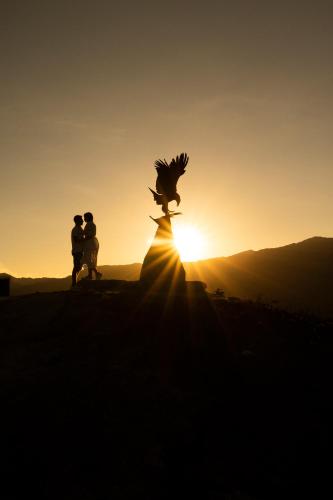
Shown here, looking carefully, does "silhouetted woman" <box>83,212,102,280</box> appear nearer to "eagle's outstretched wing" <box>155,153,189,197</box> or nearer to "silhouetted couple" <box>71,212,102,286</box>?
"silhouetted couple" <box>71,212,102,286</box>

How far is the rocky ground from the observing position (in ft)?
20.9

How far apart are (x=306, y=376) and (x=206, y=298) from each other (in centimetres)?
357

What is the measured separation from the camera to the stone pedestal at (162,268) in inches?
507

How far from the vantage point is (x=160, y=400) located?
8.12m

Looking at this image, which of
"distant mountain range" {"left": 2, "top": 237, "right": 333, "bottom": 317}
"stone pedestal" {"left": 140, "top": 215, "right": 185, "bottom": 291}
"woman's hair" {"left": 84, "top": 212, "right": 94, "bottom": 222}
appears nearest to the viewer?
"stone pedestal" {"left": 140, "top": 215, "right": 185, "bottom": 291}

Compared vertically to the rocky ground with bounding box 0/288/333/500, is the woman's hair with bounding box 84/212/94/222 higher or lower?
higher

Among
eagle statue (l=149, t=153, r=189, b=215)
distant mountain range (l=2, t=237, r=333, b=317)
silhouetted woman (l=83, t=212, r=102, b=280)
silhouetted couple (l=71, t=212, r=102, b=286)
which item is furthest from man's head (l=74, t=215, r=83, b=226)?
distant mountain range (l=2, t=237, r=333, b=317)

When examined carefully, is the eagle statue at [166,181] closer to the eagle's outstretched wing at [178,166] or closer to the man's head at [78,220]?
the eagle's outstretched wing at [178,166]

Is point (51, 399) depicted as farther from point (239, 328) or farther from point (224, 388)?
point (239, 328)

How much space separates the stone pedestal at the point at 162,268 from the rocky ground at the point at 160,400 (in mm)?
549

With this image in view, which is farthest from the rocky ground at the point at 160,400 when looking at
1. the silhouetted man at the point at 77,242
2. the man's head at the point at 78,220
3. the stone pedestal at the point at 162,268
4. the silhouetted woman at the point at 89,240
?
the man's head at the point at 78,220

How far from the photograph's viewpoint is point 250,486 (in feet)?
20.8

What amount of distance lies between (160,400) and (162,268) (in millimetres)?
5289

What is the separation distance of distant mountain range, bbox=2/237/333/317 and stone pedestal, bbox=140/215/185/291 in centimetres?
2113
